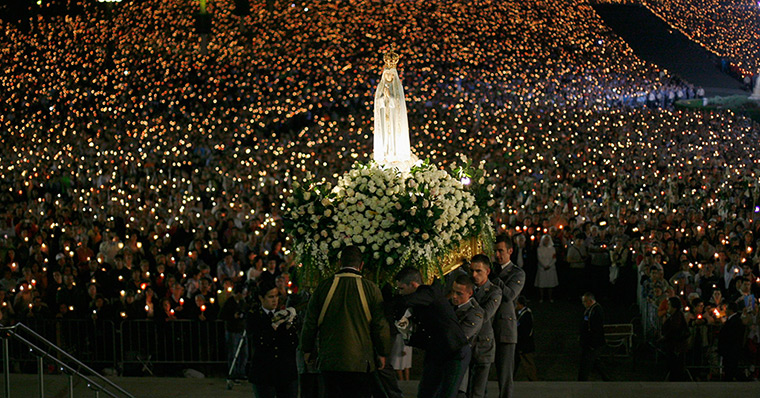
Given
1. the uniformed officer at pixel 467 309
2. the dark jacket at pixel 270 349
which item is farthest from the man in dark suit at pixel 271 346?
the uniformed officer at pixel 467 309

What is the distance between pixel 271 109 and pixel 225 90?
2.51 meters

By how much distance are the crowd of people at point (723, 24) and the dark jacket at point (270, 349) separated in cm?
3991

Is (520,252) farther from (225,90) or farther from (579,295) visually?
(225,90)

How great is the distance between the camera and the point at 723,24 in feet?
161

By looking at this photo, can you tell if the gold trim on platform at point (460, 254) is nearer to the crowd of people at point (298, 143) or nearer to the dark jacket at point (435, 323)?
the crowd of people at point (298, 143)

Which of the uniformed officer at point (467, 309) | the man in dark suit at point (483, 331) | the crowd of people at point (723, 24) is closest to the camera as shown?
the uniformed officer at point (467, 309)

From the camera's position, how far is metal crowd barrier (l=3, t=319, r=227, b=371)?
1254 cm

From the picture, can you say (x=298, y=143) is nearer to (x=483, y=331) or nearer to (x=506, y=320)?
(x=506, y=320)

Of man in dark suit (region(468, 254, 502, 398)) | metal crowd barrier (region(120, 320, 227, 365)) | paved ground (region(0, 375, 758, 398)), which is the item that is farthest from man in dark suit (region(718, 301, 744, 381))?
metal crowd barrier (region(120, 320, 227, 365))

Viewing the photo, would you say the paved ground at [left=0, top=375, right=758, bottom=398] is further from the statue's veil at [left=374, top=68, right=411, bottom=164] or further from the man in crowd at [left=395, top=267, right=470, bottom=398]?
the statue's veil at [left=374, top=68, right=411, bottom=164]

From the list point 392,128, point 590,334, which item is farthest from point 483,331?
point 392,128

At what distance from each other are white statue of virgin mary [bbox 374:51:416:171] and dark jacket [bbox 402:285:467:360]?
3.97 m

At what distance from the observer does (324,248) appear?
401 inches

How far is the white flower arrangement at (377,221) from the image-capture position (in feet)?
33.3
